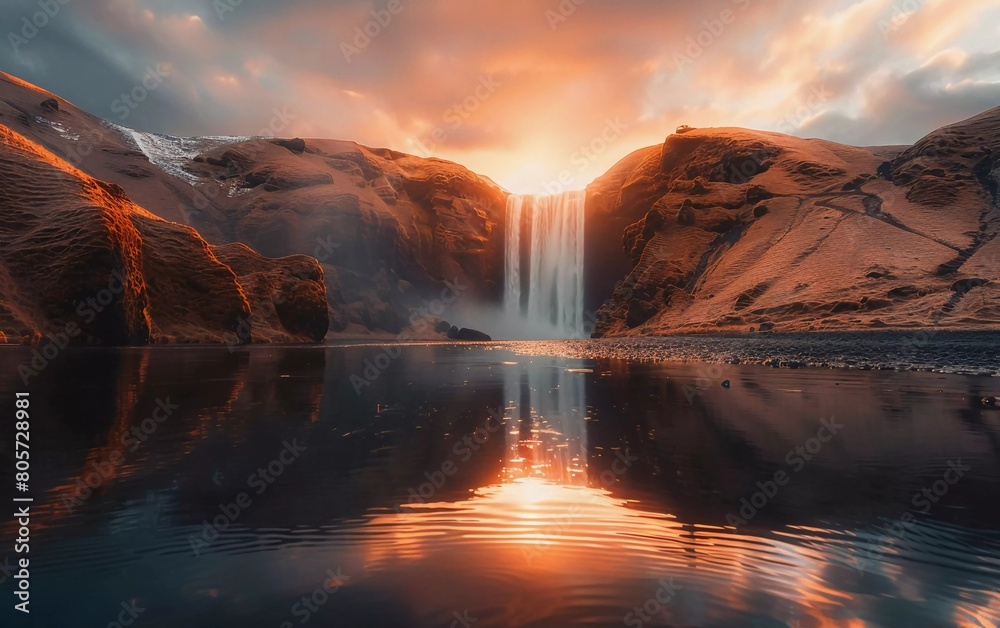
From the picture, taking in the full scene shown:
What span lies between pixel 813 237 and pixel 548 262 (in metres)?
57.6

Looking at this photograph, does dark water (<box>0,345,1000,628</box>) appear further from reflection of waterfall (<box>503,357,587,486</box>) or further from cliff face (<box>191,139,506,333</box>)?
cliff face (<box>191,139,506,333</box>)

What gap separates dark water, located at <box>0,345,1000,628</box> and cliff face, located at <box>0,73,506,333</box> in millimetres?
98242

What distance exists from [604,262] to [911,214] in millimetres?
62037

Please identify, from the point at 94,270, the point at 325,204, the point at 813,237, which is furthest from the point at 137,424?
the point at 325,204

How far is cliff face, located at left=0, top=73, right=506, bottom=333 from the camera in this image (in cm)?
10912

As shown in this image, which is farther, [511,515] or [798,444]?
[798,444]

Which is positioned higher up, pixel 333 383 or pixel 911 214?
pixel 911 214

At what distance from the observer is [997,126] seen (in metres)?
69.9

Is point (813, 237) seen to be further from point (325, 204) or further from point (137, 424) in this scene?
point (325, 204)

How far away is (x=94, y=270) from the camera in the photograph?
136 feet

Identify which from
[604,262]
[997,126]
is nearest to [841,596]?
[997,126]

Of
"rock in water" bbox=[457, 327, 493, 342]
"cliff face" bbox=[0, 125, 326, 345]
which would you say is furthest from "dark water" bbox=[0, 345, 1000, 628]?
"rock in water" bbox=[457, 327, 493, 342]

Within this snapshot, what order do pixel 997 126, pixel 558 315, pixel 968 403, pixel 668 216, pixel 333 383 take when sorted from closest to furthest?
pixel 968 403, pixel 333 383, pixel 997 126, pixel 668 216, pixel 558 315

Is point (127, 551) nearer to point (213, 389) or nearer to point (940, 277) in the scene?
point (213, 389)
